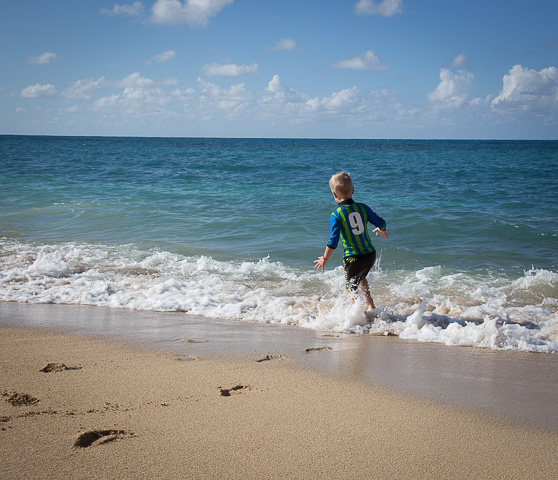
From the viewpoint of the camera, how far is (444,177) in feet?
75.0

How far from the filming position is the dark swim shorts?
16.3 ft

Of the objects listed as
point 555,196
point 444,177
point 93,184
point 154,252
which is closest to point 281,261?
point 154,252

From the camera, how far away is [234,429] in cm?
268

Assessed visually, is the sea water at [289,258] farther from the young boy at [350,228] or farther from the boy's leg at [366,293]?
the young boy at [350,228]

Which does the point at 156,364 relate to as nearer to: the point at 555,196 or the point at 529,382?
the point at 529,382

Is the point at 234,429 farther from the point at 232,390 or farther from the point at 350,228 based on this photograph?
the point at 350,228

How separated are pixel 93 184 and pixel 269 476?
763 inches

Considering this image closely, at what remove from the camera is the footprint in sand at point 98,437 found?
8.13ft

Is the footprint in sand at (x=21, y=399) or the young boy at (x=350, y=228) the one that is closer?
the footprint in sand at (x=21, y=399)

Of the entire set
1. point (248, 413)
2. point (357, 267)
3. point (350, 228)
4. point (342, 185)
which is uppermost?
point (342, 185)

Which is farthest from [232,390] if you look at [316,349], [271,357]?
[316,349]

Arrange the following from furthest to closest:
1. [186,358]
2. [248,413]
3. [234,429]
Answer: [186,358] < [248,413] < [234,429]

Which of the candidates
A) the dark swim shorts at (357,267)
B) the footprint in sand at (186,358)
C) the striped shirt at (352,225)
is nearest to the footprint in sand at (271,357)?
the footprint in sand at (186,358)

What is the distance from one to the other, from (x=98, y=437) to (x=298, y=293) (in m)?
4.20
